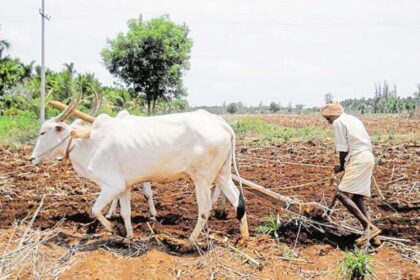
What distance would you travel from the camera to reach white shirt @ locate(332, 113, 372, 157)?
5664 mm

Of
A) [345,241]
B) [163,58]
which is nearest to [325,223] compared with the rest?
[345,241]

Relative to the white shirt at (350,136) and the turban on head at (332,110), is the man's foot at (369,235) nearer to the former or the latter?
the white shirt at (350,136)

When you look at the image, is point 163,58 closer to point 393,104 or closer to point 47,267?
point 47,267

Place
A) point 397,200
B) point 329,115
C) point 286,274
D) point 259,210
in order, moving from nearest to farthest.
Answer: point 286,274 < point 329,115 < point 259,210 < point 397,200

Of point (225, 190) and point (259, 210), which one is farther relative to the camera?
point (259, 210)

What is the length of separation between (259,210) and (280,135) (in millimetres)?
12803

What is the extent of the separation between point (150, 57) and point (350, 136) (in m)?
20.4

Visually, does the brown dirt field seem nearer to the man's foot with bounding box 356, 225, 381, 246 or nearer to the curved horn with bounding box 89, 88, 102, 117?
the man's foot with bounding box 356, 225, 381, 246

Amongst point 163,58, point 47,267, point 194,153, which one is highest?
point 163,58

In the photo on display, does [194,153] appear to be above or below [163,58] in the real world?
below

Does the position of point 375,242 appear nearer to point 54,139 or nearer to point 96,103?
point 96,103

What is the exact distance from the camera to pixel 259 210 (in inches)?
281

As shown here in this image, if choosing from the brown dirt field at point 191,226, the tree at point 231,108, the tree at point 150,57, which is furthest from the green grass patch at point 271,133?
the tree at point 231,108

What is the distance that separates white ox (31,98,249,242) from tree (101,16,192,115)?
64.8ft
